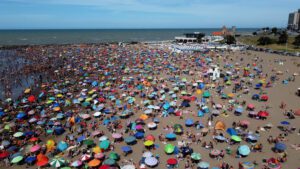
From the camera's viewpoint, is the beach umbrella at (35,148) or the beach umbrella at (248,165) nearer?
the beach umbrella at (248,165)

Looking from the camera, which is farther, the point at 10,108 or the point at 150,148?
the point at 10,108

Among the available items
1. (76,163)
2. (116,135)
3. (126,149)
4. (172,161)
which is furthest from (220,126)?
(76,163)

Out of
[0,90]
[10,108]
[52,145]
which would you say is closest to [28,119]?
[10,108]

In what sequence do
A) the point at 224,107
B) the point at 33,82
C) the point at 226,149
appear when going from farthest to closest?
the point at 33,82
the point at 224,107
the point at 226,149

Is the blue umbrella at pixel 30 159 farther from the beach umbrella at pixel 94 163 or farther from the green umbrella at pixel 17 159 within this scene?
the beach umbrella at pixel 94 163

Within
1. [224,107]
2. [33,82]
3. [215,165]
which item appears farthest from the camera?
[33,82]

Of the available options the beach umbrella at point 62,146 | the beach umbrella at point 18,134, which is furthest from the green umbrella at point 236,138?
the beach umbrella at point 18,134

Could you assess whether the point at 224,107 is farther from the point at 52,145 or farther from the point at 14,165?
the point at 14,165

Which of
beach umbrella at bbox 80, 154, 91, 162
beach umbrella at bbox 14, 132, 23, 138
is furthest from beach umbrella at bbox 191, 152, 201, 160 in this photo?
beach umbrella at bbox 14, 132, 23, 138

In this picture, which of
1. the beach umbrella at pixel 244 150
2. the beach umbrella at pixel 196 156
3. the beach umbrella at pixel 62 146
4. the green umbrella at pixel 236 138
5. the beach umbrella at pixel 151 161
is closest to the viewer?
the beach umbrella at pixel 151 161
